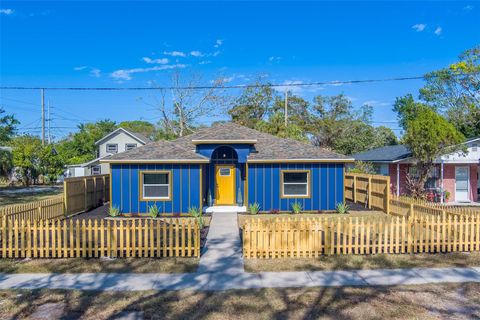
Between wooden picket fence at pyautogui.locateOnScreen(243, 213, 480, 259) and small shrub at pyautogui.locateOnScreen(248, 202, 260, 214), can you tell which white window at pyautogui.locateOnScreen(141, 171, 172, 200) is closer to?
small shrub at pyautogui.locateOnScreen(248, 202, 260, 214)

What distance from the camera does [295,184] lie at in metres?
17.1

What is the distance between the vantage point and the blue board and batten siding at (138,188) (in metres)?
16.2

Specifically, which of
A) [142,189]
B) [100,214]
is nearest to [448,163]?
[142,189]

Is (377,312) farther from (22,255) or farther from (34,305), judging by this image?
(22,255)

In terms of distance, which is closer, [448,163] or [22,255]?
[22,255]

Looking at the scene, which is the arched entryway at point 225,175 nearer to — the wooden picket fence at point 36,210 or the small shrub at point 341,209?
the small shrub at point 341,209

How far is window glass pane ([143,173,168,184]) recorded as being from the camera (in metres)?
16.4

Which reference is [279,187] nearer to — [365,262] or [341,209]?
[341,209]

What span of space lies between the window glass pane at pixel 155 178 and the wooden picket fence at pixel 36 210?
146 inches

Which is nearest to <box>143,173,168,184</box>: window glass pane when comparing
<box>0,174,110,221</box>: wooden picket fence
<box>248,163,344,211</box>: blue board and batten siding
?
<box>0,174,110,221</box>: wooden picket fence

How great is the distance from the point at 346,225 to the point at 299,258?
1.60m

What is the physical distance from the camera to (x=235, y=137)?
17.3m

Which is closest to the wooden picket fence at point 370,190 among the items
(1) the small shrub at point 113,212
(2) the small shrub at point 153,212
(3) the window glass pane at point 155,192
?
(3) the window glass pane at point 155,192

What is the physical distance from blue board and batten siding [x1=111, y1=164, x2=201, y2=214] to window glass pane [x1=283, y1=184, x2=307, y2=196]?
14.3 ft
